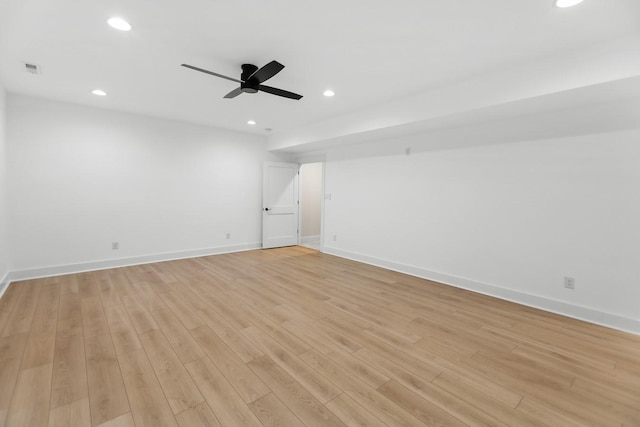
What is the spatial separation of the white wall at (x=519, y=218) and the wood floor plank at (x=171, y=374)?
3.73 metres

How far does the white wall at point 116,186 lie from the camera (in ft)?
13.5

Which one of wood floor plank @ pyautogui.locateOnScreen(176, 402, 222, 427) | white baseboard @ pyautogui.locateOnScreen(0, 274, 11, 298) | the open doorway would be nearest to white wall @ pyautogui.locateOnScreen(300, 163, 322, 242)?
the open doorway

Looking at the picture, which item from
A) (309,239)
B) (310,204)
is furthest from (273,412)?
(310,204)

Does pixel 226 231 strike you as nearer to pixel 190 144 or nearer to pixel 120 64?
pixel 190 144

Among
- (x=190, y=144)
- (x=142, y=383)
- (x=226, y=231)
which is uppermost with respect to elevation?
(x=190, y=144)

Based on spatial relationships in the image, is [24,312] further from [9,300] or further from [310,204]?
[310,204]

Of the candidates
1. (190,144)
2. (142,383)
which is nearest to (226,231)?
(190,144)

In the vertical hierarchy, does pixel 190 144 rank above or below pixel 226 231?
above

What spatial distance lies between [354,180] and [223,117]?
9.16 feet

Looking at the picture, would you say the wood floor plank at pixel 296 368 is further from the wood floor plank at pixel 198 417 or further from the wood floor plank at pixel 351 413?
the wood floor plank at pixel 198 417

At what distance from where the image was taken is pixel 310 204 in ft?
26.0

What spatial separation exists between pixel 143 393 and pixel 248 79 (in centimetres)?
286

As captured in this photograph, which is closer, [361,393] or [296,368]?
[361,393]

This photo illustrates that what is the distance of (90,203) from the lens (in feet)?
15.0
